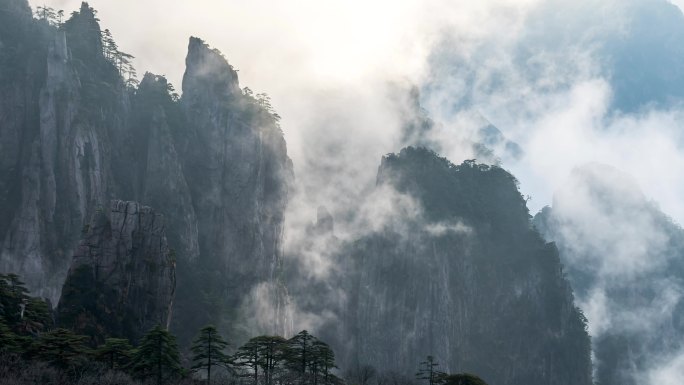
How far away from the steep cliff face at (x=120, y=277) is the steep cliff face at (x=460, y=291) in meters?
68.4

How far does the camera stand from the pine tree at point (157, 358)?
6756cm

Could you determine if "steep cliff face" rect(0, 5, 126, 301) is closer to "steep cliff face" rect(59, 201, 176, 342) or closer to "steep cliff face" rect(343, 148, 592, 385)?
"steep cliff face" rect(59, 201, 176, 342)

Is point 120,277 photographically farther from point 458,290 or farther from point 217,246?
point 458,290

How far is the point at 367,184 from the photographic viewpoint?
619ft

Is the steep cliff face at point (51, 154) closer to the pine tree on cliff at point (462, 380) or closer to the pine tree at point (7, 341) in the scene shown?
the pine tree at point (7, 341)

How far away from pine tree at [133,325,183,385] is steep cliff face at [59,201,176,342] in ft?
66.8

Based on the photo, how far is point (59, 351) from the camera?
6531 cm

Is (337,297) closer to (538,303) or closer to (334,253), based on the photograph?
(334,253)

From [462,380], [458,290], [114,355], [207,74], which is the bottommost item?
[114,355]

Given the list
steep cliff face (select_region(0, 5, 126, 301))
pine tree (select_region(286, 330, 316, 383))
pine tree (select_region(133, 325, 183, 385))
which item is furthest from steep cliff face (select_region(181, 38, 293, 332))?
pine tree (select_region(133, 325, 183, 385))

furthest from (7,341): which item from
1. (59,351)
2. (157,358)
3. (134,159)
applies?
(134,159)

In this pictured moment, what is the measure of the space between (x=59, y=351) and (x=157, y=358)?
899 cm

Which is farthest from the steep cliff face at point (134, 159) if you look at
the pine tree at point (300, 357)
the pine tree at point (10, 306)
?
the pine tree at point (300, 357)

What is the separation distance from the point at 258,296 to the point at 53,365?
211ft
